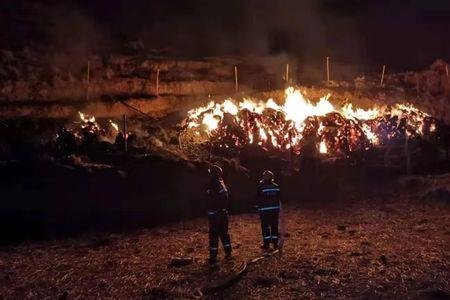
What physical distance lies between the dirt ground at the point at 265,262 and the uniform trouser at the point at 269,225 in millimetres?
358

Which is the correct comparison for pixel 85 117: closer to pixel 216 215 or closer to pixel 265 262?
pixel 216 215

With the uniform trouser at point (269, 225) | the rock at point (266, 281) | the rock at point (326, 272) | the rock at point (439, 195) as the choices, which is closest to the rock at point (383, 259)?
the rock at point (326, 272)

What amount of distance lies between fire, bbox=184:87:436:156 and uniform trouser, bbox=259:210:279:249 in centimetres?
625

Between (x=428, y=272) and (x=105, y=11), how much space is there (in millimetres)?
26302

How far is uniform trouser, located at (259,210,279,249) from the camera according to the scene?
448 inches

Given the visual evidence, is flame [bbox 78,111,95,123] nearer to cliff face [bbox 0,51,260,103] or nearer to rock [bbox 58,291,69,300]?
cliff face [bbox 0,51,260,103]

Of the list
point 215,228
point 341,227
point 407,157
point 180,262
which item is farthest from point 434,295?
point 407,157

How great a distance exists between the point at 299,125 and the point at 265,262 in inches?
341

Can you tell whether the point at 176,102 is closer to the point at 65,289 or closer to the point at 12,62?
the point at 12,62

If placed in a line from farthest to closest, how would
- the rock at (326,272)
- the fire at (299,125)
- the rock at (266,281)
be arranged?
the fire at (299,125), the rock at (326,272), the rock at (266,281)

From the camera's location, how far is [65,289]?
9.46 metres

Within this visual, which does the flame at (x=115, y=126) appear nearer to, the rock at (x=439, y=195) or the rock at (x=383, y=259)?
the rock at (x=439, y=195)

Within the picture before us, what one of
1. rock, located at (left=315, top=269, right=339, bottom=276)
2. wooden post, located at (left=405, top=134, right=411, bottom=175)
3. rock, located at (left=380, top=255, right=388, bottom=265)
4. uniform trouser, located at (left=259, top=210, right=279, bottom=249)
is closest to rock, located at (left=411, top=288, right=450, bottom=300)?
rock, located at (left=315, top=269, right=339, bottom=276)

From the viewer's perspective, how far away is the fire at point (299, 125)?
1784cm
